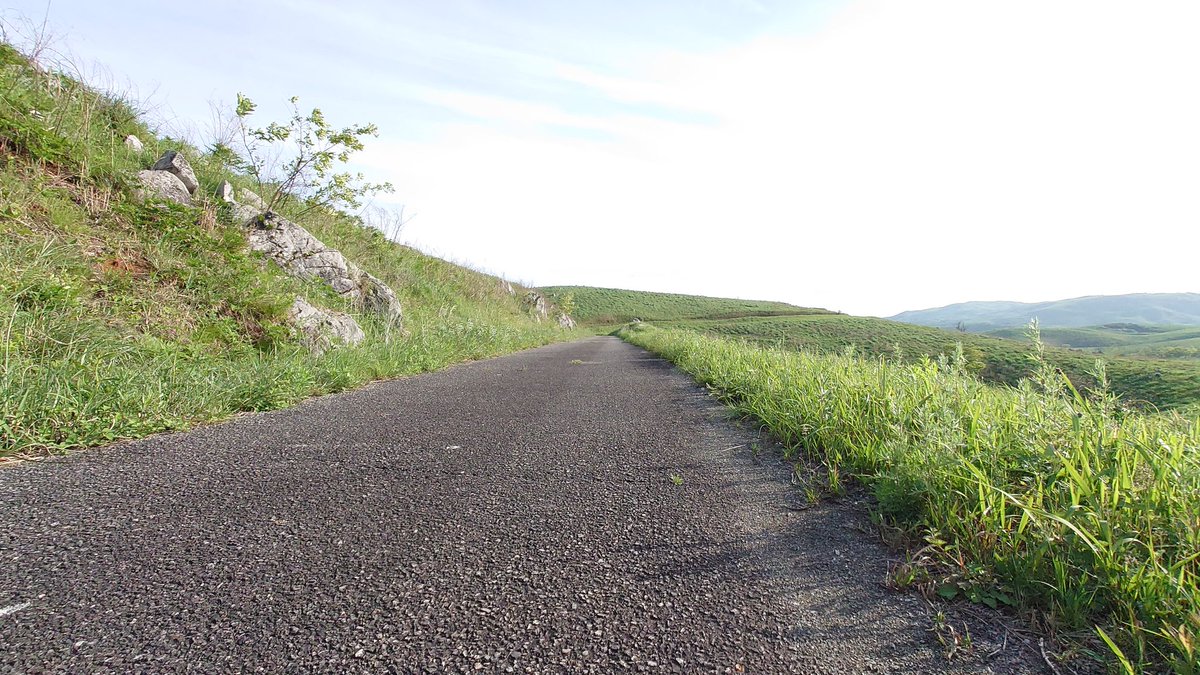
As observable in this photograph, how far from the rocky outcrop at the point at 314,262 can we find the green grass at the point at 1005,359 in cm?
689

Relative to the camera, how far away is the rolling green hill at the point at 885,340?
422 inches

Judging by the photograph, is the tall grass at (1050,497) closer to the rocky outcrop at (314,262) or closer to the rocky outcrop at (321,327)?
the rocky outcrop at (321,327)

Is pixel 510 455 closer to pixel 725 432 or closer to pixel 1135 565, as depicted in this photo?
pixel 725 432

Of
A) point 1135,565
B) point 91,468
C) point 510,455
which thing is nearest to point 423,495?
point 510,455

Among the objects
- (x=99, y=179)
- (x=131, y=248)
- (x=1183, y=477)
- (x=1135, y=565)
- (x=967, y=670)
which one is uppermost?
(x=99, y=179)

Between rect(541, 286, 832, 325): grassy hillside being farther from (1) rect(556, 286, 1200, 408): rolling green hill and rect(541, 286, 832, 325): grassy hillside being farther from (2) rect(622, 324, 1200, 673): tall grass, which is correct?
(2) rect(622, 324, 1200, 673): tall grass

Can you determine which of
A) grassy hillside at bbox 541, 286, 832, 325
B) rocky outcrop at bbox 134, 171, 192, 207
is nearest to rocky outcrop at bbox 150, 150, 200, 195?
rocky outcrop at bbox 134, 171, 192, 207

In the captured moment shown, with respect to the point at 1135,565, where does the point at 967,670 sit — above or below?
below

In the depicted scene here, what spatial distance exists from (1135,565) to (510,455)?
8.06 ft

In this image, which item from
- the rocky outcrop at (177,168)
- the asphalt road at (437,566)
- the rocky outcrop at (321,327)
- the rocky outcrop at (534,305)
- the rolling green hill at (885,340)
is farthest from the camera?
the rocky outcrop at (534,305)

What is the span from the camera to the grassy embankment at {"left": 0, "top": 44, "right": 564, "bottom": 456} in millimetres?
2854

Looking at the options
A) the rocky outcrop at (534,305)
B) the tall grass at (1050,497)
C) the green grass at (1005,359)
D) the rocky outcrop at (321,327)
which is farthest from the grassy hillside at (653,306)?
the tall grass at (1050,497)

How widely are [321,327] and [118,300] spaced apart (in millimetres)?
2029

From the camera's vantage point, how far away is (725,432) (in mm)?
3307
